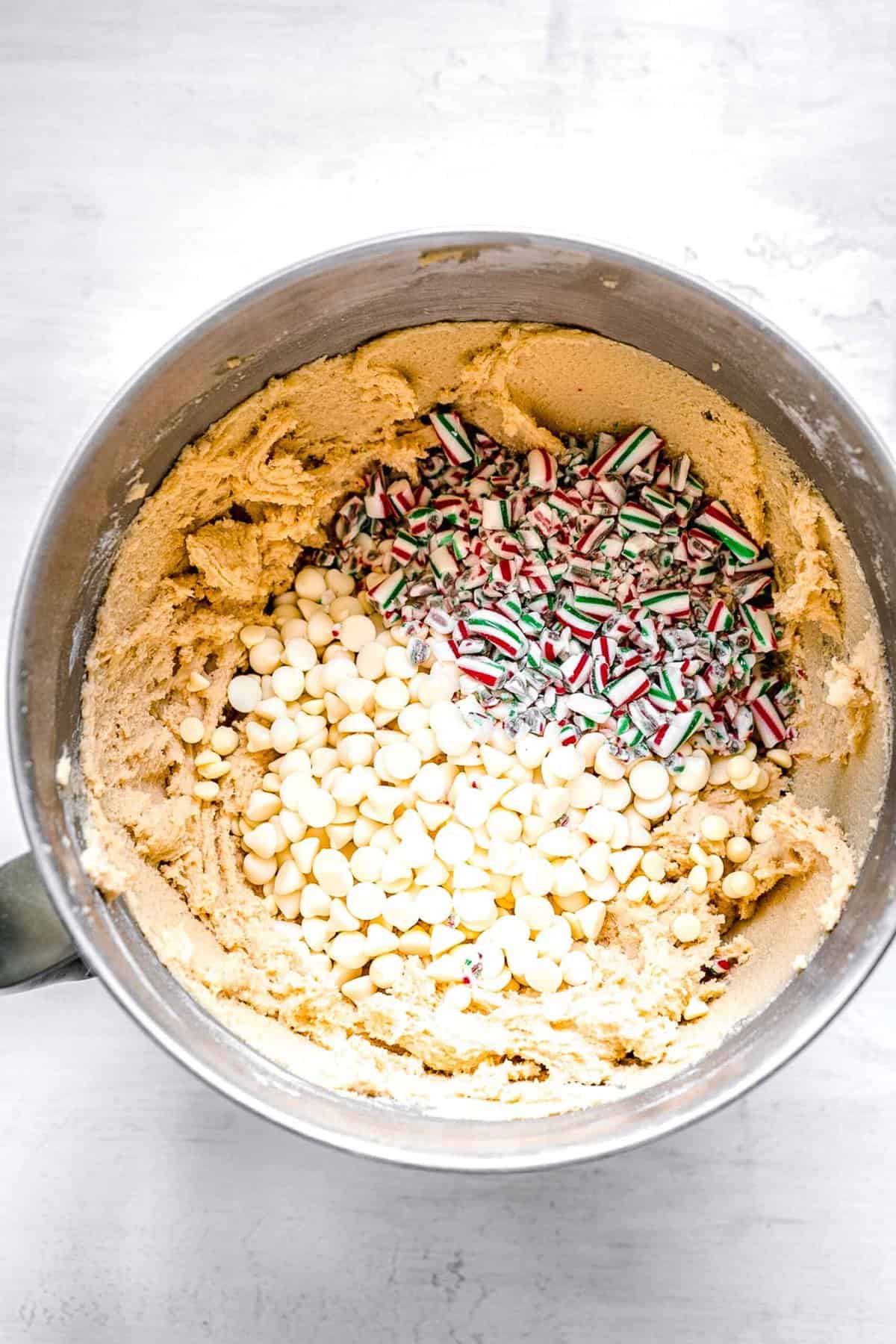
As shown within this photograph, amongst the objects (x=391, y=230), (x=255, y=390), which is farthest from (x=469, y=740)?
(x=391, y=230)

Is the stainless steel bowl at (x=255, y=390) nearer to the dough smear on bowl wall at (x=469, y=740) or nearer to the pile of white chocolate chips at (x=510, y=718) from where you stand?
the dough smear on bowl wall at (x=469, y=740)

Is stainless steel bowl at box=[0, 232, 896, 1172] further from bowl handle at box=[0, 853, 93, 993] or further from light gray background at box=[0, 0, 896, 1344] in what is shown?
light gray background at box=[0, 0, 896, 1344]

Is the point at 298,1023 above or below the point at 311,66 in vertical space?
below

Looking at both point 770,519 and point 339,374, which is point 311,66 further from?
point 770,519

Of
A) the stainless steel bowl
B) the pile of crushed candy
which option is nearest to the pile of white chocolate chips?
the pile of crushed candy

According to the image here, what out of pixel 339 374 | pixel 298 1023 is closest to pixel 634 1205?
pixel 298 1023

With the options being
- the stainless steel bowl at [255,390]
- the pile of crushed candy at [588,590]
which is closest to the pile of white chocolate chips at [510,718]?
the pile of crushed candy at [588,590]

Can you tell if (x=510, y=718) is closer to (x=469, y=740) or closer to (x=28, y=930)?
(x=469, y=740)
